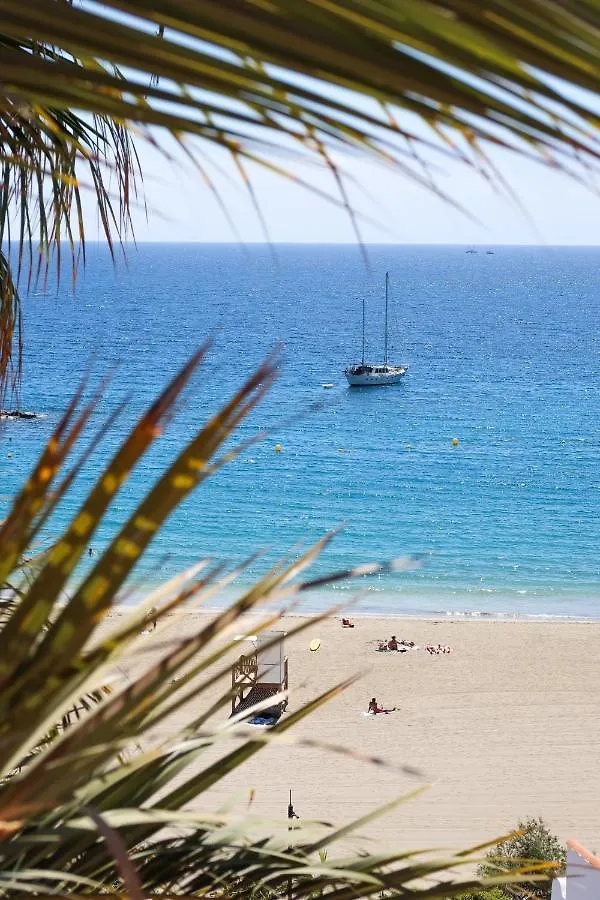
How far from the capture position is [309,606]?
3020 centimetres

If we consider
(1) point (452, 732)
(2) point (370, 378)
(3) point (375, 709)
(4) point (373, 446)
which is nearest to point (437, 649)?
(3) point (375, 709)

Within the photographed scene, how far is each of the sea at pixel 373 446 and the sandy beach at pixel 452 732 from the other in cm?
311

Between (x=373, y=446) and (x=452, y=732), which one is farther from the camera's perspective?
(x=373, y=446)

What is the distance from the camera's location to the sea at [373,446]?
31.0 m

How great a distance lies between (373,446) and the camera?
49.6 m

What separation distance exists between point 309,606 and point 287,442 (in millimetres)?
19528

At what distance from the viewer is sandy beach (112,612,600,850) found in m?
16.7

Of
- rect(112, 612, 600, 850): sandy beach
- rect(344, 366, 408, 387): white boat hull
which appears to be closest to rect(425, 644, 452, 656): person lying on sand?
rect(112, 612, 600, 850): sandy beach

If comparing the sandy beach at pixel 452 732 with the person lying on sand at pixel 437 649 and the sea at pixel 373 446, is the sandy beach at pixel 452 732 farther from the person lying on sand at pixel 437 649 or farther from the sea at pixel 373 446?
the sea at pixel 373 446

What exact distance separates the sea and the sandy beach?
3114 mm

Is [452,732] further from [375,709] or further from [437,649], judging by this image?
[437,649]

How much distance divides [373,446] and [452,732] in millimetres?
29623

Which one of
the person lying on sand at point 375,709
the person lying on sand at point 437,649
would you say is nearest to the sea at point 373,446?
the person lying on sand at point 437,649

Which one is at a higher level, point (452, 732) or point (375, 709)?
point (375, 709)
